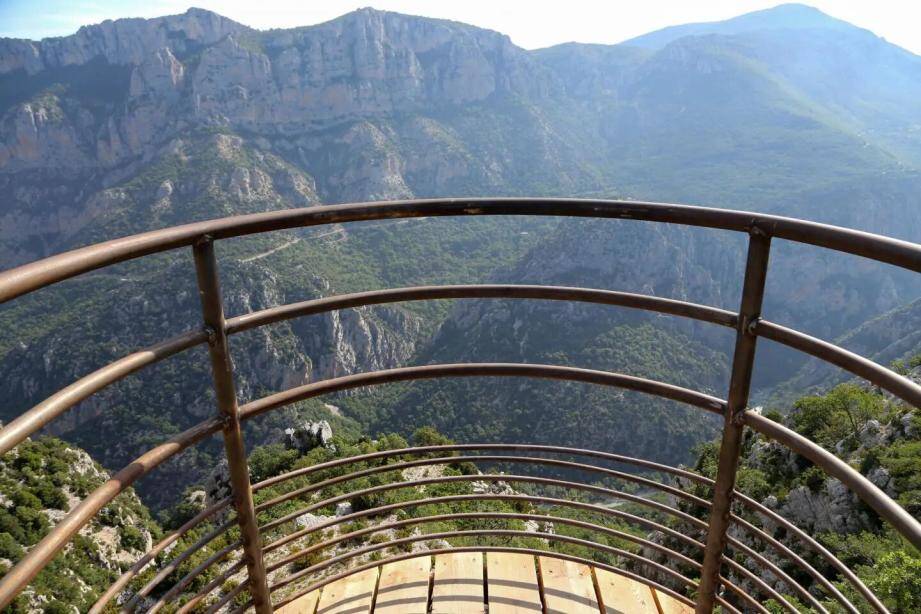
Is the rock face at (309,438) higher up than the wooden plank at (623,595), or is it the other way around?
the wooden plank at (623,595)

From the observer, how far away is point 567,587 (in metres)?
2.61

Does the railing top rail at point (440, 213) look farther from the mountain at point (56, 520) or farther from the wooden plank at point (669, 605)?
the mountain at point (56, 520)

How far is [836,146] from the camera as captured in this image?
3925 inches

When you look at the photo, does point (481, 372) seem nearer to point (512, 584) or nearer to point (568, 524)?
point (568, 524)

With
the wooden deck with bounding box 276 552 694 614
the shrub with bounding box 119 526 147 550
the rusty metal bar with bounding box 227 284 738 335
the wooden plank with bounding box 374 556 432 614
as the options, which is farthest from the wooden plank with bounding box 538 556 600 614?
the shrub with bounding box 119 526 147 550

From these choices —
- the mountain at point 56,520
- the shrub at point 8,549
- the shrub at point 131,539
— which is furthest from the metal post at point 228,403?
the shrub at point 131,539

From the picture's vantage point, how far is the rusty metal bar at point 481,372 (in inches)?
72.1

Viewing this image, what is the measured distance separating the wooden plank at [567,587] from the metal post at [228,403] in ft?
4.11

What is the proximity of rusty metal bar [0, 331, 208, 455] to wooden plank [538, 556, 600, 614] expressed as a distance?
1.90 m

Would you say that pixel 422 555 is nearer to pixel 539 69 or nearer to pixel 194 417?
pixel 194 417

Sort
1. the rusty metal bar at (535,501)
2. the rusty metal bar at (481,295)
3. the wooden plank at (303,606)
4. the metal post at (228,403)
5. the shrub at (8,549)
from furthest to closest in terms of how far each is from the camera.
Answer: the shrub at (8,549) → the wooden plank at (303,606) → the rusty metal bar at (535,501) → the rusty metal bar at (481,295) → the metal post at (228,403)

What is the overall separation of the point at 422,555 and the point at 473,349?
201 feet

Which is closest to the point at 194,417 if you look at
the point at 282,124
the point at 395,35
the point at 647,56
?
the point at 282,124

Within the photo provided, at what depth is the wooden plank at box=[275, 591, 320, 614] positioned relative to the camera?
246 centimetres
